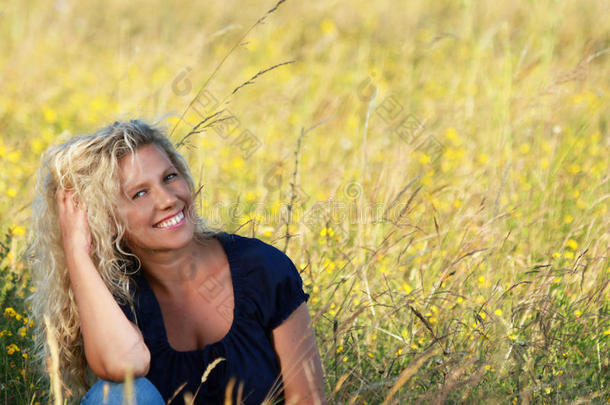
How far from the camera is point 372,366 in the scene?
2.67 meters

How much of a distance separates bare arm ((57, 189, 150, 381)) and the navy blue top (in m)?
0.13

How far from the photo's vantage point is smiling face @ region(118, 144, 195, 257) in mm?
2391

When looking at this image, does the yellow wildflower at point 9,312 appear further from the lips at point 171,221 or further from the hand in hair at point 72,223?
the lips at point 171,221

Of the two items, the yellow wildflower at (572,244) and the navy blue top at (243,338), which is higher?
the navy blue top at (243,338)

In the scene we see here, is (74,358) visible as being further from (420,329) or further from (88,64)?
(88,64)

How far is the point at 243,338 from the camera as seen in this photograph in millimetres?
2414

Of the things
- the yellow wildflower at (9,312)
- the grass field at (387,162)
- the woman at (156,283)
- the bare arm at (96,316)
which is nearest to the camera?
the bare arm at (96,316)

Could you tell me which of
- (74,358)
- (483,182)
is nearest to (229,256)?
(74,358)

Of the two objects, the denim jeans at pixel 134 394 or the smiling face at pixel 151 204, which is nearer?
the denim jeans at pixel 134 394

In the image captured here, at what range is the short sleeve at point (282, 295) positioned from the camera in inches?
95.9

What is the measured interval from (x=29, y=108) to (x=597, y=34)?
4.46 metres

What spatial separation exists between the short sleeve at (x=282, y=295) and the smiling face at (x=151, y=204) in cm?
30

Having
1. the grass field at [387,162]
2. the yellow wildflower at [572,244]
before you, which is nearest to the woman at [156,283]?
the grass field at [387,162]

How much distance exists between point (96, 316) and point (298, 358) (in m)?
0.62
